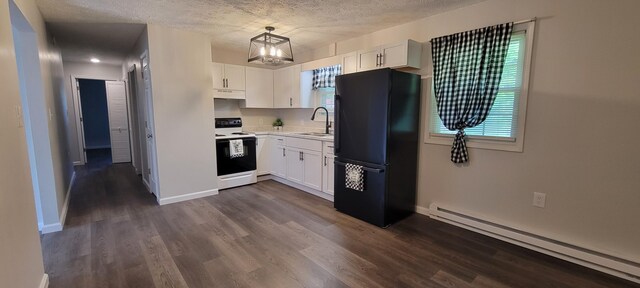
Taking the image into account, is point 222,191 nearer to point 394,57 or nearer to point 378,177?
point 378,177

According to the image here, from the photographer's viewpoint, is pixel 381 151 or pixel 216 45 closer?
pixel 381 151

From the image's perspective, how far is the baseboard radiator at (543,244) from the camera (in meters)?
1.96

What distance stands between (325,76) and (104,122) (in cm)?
817

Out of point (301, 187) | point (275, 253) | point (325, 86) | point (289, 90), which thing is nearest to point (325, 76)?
point (325, 86)

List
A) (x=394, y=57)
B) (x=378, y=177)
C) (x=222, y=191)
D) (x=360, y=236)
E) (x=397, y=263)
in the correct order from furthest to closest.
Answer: (x=222, y=191)
(x=394, y=57)
(x=378, y=177)
(x=360, y=236)
(x=397, y=263)

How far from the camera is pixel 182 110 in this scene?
352 cm

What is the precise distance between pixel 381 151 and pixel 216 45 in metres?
3.13

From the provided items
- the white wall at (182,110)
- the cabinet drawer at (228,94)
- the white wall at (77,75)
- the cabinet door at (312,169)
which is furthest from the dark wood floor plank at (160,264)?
the white wall at (77,75)

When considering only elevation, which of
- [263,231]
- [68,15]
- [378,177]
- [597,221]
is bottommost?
[263,231]

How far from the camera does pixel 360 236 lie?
Answer: 259 cm

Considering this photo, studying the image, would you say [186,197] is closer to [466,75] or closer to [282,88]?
[282,88]

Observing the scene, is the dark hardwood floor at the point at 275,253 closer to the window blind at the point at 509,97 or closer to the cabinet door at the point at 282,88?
the window blind at the point at 509,97

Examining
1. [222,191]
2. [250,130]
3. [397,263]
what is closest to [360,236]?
[397,263]

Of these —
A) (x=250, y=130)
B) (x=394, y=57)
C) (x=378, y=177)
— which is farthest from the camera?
(x=250, y=130)
